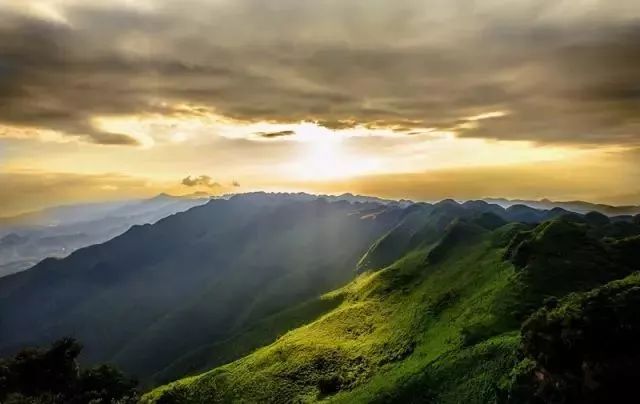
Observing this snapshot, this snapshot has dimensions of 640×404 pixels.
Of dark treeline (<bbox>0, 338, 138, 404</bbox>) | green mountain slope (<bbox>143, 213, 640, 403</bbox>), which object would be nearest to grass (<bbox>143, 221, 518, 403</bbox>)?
green mountain slope (<bbox>143, 213, 640, 403</bbox>)

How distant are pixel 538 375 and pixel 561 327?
7.70 m

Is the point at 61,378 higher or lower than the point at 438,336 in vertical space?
lower

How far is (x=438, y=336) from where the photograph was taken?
100438mm

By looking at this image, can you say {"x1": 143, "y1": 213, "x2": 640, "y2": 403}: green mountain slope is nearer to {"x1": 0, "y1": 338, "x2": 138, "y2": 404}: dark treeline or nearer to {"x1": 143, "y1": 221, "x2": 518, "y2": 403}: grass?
{"x1": 143, "y1": 221, "x2": 518, "y2": 403}: grass

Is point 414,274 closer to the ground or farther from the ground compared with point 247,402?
farther from the ground

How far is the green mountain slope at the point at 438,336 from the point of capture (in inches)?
3280

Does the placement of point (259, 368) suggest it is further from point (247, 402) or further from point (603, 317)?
point (603, 317)

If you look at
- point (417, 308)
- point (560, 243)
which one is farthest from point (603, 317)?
point (417, 308)


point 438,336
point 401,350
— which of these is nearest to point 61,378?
point 401,350

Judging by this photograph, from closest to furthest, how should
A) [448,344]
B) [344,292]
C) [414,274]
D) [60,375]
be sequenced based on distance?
[448,344], [60,375], [414,274], [344,292]

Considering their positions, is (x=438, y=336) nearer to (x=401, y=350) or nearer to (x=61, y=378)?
(x=401, y=350)

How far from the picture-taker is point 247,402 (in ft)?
353

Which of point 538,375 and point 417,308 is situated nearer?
point 538,375

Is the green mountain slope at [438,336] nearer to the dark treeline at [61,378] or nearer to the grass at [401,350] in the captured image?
the grass at [401,350]
